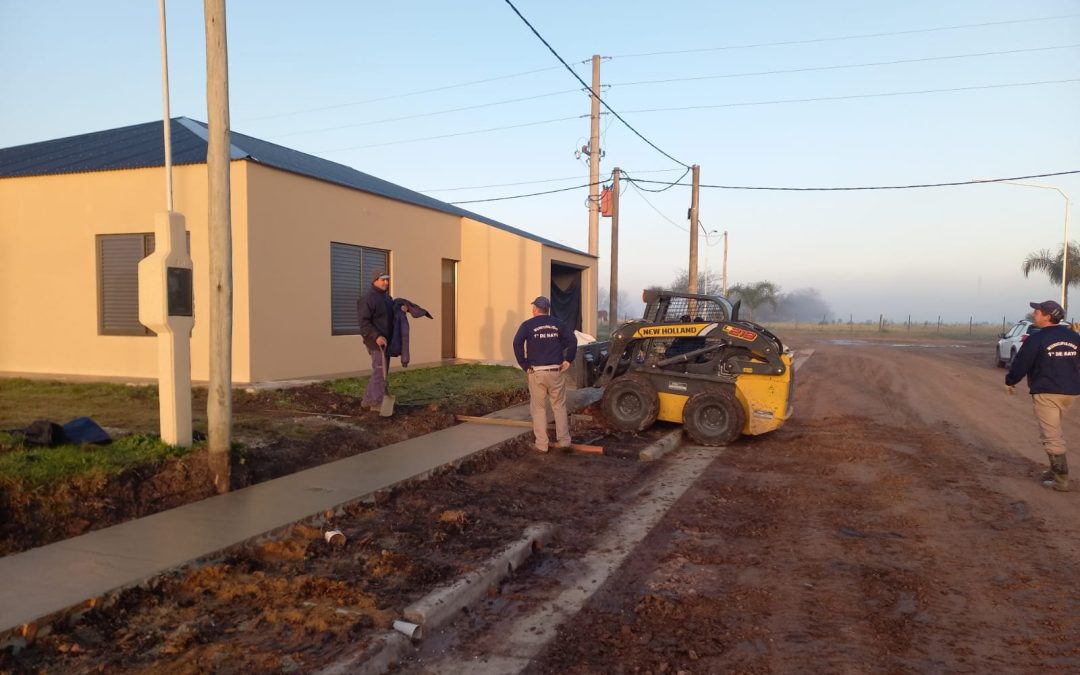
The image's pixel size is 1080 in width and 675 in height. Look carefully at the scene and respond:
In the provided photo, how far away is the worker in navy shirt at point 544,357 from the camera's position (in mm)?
8898

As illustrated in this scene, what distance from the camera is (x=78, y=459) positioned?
6.31 metres

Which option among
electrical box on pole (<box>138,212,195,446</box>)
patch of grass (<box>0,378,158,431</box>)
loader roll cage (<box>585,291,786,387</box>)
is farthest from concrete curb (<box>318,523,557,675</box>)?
patch of grass (<box>0,378,158,431</box>)

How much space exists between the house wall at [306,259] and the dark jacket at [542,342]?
5169 millimetres

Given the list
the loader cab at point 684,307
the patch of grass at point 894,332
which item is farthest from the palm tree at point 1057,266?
the loader cab at point 684,307

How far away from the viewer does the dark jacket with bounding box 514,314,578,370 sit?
8.88 metres

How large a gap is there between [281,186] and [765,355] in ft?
26.7

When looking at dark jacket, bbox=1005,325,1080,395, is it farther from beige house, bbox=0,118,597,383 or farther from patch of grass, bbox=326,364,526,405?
beige house, bbox=0,118,597,383

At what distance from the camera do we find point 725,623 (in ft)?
14.2

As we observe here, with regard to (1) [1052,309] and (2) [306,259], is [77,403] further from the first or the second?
(1) [1052,309]

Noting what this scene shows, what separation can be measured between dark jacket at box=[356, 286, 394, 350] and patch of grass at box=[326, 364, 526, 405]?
5.89 ft

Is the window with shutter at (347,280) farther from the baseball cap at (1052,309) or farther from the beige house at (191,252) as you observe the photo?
the baseball cap at (1052,309)

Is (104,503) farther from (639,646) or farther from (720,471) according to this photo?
(720,471)

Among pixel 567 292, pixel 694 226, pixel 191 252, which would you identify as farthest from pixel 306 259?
pixel 694 226

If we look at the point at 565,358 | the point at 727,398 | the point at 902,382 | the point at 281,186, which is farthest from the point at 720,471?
the point at 902,382
